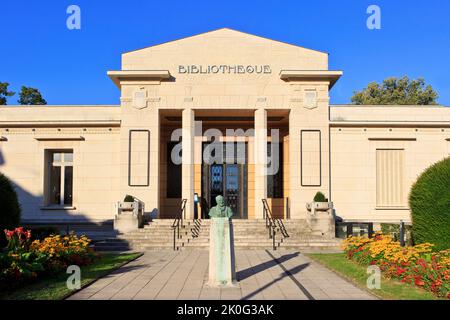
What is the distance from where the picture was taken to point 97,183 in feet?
73.4

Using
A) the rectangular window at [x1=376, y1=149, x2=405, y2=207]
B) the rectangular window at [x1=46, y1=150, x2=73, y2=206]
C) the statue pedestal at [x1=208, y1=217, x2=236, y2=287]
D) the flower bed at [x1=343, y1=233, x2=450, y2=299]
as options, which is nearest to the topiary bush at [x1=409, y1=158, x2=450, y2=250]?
the flower bed at [x1=343, y1=233, x2=450, y2=299]

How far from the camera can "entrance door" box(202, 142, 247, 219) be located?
78.0 ft

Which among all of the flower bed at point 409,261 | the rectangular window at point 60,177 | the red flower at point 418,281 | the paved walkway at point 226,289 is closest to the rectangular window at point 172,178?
the rectangular window at point 60,177

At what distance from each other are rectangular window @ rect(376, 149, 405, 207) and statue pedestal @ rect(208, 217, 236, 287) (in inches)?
570

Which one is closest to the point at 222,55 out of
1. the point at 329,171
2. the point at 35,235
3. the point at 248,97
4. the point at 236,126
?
the point at 248,97

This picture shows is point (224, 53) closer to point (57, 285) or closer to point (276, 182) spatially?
point (276, 182)

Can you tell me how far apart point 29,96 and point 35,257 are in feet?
134

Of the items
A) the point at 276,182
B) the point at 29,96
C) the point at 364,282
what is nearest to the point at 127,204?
the point at 276,182

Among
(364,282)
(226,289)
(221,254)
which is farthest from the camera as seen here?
(364,282)

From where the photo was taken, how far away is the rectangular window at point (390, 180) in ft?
73.0

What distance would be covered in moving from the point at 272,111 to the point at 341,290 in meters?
13.8

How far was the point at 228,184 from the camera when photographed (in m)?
24.0

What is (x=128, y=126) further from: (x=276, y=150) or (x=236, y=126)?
(x=276, y=150)

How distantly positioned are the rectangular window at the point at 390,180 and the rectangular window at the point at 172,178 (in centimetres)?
1028
